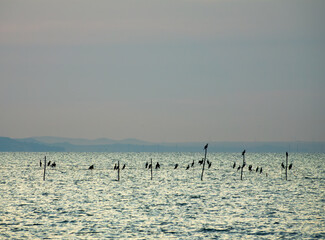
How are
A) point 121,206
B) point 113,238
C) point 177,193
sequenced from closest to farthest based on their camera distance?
point 113,238 < point 121,206 < point 177,193

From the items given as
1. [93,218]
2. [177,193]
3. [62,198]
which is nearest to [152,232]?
[93,218]

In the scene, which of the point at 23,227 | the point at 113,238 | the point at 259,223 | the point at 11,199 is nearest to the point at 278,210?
the point at 259,223

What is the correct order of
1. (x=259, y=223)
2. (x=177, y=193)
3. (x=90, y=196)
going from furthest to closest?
(x=177, y=193)
(x=90, y=196)
(x=259, y=223)

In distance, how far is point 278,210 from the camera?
178ft

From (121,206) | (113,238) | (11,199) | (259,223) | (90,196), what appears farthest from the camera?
(90,196)

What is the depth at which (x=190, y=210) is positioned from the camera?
53.9 metres

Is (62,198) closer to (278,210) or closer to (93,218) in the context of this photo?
(93,218)

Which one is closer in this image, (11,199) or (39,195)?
(11,199)

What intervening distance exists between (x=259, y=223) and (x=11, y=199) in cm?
3336

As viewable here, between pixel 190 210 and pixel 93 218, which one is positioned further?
pixel 190 210

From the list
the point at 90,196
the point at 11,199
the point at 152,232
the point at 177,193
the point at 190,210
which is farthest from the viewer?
the point at 177,193

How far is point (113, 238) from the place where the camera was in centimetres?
3831

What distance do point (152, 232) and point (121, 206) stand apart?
1710 cm

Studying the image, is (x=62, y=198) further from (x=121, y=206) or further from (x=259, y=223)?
(x=259, y=223)
